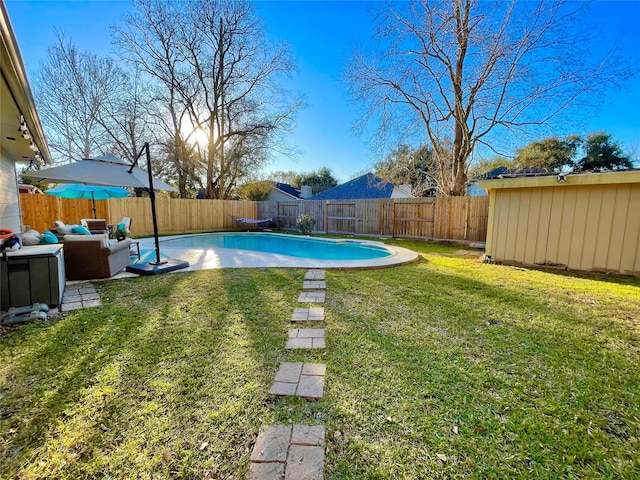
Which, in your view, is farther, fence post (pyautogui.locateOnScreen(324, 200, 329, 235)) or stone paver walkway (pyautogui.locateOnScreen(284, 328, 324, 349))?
fence post (pyautogui.locateOnScreen(324, 200, 329, 235))

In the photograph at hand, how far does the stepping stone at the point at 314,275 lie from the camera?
483 centimetres

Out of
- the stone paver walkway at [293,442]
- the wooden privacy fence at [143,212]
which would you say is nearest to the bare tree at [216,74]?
the wooden privacy fence at [143,212]

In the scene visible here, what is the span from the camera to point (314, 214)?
1367 cm

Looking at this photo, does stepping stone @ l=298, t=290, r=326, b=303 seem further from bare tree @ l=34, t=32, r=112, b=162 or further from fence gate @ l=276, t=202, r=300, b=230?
bare tree @ l=34, t=32, r=112, b=162

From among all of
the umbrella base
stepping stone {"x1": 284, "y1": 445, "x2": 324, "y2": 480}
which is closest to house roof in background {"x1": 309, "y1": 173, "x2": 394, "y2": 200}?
the umbrella base

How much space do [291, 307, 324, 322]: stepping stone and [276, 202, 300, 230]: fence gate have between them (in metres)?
11.1

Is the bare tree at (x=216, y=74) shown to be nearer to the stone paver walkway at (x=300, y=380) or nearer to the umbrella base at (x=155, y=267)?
the umbrella base at (x=155, y=267)

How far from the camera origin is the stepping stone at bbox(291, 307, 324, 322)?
3109 mm

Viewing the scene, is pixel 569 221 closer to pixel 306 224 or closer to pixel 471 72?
pixel 471 72

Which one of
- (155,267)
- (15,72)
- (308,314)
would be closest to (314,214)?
(155,267)

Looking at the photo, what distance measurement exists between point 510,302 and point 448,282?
102 centimetres

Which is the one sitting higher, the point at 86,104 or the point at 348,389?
the point at 86,104

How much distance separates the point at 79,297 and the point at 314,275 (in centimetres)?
338

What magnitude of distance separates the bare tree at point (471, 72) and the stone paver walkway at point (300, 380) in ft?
34.6
